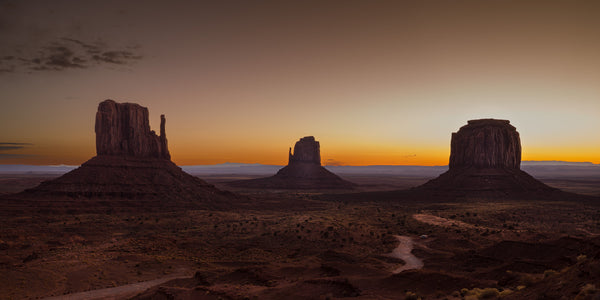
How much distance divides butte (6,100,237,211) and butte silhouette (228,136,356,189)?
7263 cm

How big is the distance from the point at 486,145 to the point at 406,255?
285 feet

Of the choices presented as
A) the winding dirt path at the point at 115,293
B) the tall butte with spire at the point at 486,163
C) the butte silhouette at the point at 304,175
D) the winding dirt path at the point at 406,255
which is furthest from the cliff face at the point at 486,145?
the winding dirt path at the point at 115,293

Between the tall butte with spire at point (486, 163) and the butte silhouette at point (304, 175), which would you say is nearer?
the tall butte with spire at point (486, 163)

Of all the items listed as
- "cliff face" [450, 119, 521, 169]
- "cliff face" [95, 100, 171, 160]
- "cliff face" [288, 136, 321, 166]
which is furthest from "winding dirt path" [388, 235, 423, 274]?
"cliff face" [288, 136, 321, 166]

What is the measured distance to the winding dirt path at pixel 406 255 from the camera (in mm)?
29242

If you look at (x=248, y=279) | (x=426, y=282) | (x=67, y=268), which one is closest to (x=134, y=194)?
(x=67, y=268)

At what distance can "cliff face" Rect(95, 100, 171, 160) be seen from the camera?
79.4m

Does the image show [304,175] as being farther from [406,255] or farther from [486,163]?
[406,255]

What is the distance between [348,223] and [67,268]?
120 ft

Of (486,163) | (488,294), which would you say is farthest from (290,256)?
(486,163)

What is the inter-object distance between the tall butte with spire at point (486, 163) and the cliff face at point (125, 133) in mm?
87784

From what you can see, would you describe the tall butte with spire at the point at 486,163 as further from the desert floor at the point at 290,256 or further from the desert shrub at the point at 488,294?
the desert shrub at the point at 488,294

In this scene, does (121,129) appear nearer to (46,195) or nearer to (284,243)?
(46,195)

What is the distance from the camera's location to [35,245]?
37125mm
